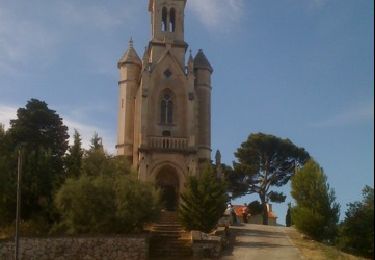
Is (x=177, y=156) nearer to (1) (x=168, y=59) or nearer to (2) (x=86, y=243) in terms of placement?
(1) (x=168, y=59)

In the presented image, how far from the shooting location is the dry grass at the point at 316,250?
31.4 meters

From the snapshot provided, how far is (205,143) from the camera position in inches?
2066

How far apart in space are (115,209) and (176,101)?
19.1 metres

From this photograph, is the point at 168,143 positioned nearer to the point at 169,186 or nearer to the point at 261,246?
the point at 169,186

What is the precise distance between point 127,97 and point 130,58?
12.5ft

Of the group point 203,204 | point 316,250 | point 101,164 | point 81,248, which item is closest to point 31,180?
point 101,164

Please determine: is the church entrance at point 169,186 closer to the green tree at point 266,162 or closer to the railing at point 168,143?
the railing at point 168,143

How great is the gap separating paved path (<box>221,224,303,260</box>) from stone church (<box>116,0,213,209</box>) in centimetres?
761

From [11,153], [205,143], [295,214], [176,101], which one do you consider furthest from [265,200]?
[11,153]

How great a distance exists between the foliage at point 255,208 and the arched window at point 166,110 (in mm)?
17110

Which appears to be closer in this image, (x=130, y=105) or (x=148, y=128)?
(x=148, y=128)

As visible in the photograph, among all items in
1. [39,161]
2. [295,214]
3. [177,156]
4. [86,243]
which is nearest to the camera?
[86,243]

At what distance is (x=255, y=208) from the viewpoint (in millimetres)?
62625

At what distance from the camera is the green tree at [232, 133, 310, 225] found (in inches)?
2527
